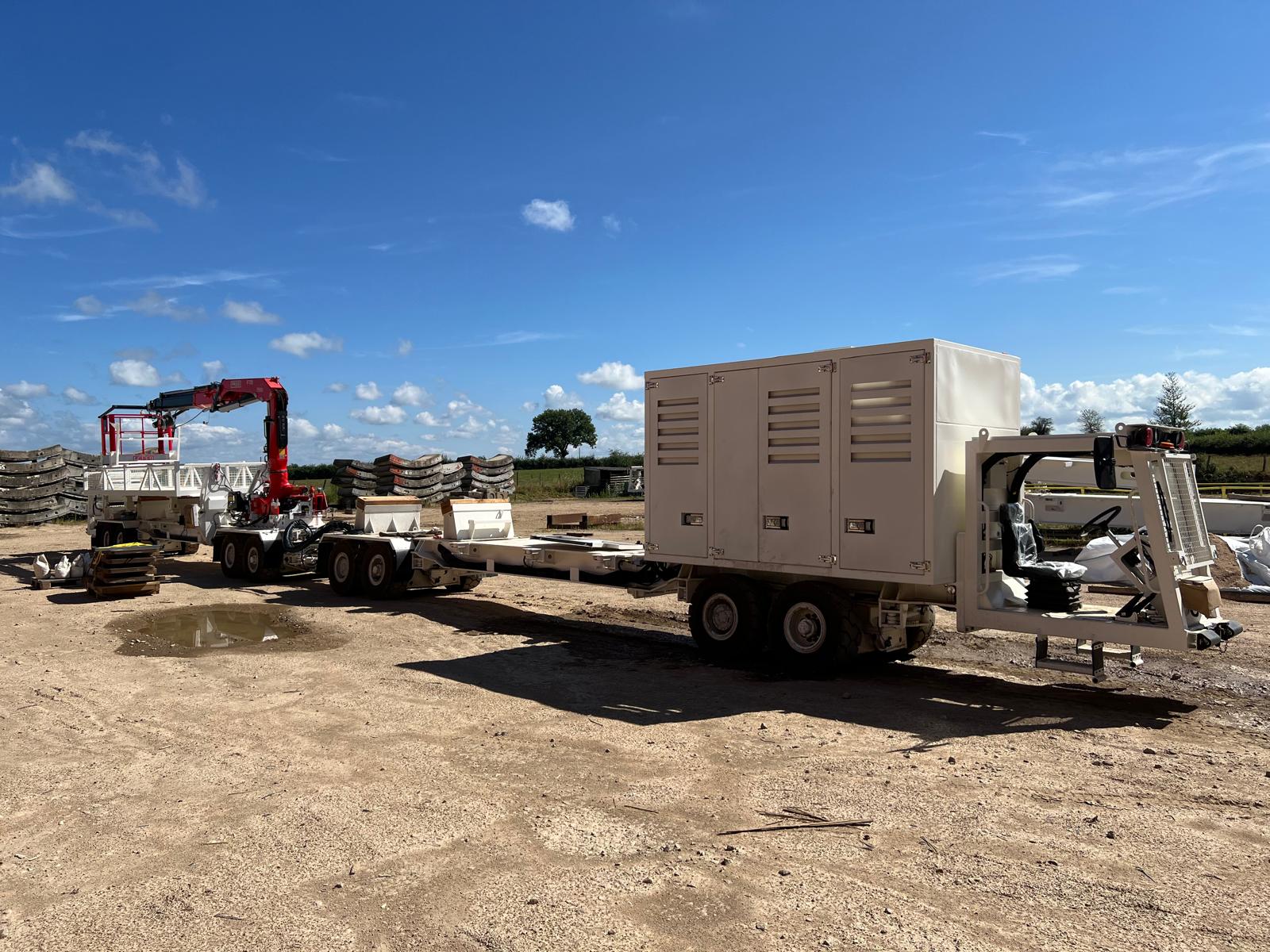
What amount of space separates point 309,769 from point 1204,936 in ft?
17.7

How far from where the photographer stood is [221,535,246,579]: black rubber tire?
18109 mm

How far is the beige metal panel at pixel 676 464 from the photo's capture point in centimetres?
1027

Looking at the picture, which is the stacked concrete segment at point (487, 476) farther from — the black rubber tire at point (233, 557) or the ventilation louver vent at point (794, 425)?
the ventilation louver vent at point (794, 425)

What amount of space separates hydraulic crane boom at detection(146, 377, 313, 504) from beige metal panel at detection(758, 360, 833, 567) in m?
12.2

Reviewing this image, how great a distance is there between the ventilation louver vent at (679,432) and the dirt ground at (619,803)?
2.32 m

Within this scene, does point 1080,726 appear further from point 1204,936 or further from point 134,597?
point 134,597

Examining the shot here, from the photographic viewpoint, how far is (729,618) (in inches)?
399

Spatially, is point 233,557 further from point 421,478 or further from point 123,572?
point 421,478

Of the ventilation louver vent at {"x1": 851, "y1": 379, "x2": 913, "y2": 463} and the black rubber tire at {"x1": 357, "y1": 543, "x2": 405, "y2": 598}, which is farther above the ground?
the ventilation louver vent at {"x1": 851, "y1": 379, "x2": 913, "y2": 463}

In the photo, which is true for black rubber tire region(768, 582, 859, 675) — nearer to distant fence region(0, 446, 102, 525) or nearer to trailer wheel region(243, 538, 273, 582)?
trailer wheel region(243, 538, 273, 582)

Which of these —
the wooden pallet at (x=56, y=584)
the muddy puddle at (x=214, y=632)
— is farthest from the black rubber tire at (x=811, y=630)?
the wooden pallet at (x=56, y=584)

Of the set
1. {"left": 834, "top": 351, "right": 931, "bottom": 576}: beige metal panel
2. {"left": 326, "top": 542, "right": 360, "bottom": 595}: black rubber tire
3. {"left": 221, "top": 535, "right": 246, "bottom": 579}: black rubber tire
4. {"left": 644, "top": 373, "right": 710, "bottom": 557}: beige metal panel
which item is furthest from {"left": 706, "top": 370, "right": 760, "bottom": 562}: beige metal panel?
{"left": 221, "top": 535, "right": 246, "bottom": 579}: black rubber tire

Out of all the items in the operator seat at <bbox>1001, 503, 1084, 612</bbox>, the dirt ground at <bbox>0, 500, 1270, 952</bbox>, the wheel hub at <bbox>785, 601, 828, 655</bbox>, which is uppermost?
the operator seat at <bbox>1001, 503, 1084, 612</bbox>

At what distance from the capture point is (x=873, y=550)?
8766 mm
